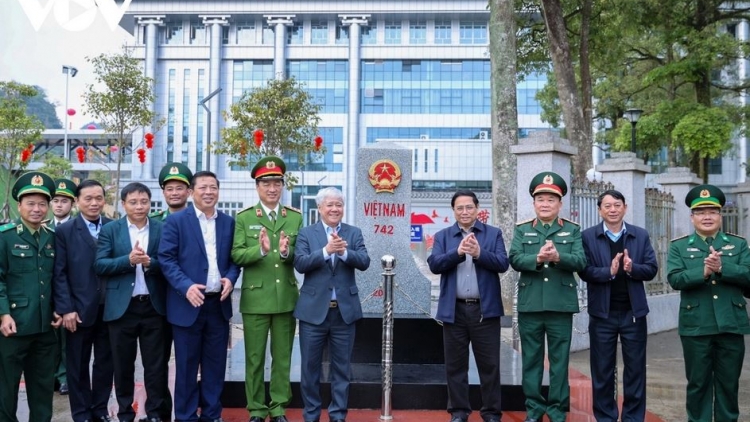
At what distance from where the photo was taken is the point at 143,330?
196 inches

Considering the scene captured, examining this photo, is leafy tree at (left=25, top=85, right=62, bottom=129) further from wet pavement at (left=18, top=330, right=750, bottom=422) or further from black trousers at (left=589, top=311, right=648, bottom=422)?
black trousers at (left=589, top=311, right=648, bottom=422)

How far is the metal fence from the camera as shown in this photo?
11250mm

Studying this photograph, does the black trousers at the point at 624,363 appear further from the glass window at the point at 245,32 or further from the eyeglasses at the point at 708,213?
the glass window at the point at 245,32

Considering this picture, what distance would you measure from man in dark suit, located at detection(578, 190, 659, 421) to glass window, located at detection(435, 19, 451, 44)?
1667 inches

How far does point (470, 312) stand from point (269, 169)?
187 centimetres

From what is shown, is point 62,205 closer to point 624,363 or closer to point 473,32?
point 624,363

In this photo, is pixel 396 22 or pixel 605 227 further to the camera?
pixel 396 22

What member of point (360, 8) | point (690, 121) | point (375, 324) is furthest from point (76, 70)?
point (375, 324)

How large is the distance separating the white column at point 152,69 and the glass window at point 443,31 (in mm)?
18900

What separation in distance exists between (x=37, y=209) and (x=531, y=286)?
3.62 m

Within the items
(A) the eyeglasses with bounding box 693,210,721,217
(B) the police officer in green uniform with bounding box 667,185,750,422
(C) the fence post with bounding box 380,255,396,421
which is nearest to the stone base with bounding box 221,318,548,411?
(C) the fence post with bounding box 380,255,396,421

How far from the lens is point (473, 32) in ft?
151

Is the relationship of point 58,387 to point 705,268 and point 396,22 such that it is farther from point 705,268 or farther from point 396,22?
point 396,22

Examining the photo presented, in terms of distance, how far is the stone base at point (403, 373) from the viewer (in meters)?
5.54
